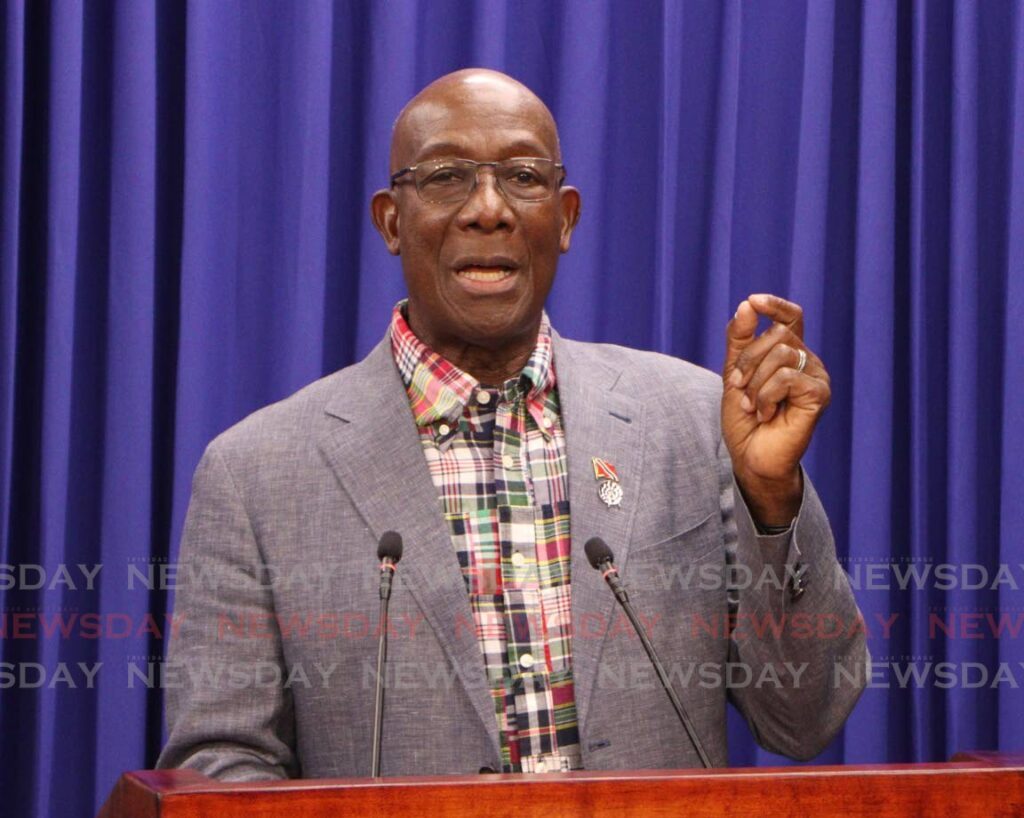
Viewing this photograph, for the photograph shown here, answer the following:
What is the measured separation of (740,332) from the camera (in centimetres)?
162

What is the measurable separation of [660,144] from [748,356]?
1220 millimetres

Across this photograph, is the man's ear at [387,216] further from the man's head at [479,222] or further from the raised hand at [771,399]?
the raised hand at [771,399]

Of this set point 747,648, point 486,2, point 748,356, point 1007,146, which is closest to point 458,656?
point 747,648

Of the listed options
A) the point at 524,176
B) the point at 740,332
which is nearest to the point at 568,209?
the point at 524,176

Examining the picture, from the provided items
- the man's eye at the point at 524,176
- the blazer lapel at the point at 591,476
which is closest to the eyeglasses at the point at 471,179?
the man's eye at the point at 524,176

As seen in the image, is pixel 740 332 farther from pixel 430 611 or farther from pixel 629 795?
pixel 629 795

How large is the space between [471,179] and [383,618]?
2.24ft

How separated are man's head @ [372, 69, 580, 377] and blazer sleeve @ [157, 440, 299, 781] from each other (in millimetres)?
400

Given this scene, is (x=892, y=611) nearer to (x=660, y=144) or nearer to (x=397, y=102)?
(x=660, y=144)

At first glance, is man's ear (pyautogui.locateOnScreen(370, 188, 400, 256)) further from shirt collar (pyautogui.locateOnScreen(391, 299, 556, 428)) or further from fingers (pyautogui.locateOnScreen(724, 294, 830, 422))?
fingers (pyautogui.locateOnScreen(724, 294, 830, 422))

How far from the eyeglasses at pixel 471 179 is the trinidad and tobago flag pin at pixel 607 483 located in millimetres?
384

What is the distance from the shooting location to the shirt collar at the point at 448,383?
196 cm

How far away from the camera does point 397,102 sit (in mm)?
2652

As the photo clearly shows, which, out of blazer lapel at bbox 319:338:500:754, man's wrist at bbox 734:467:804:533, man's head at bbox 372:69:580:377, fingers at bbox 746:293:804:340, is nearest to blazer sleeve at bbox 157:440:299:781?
blazer lapel at bbox 319:338:500:754
